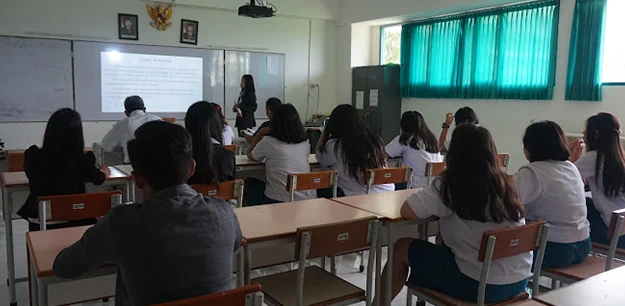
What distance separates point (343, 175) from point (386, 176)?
1.36 feet

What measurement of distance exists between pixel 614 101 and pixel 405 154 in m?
2.78

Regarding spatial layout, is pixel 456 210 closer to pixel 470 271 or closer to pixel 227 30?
pixel 470 271

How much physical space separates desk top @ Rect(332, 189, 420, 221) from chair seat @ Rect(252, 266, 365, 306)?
14.7 inches

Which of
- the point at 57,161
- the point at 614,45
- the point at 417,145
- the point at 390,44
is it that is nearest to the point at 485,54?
the point at 614,45

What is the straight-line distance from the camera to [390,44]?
8586 millimetres

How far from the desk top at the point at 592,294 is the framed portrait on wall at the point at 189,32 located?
6820 mm

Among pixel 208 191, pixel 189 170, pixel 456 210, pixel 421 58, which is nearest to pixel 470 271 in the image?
pixel 456 210

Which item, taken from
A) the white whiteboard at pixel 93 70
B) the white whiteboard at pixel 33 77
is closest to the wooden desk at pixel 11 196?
the white whiteboard at pixel 33 77

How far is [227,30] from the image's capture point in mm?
7805

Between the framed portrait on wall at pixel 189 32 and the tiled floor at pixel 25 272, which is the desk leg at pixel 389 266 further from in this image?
the framed portrait on wall at pixel 189 32

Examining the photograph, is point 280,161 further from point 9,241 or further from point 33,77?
point 33,77

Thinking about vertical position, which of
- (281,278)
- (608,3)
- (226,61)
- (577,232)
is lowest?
(281,278)

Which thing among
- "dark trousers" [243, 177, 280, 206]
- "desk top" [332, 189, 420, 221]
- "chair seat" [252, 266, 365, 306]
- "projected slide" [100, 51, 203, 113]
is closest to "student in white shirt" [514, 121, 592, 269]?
"desk top" [332, 189, 420, 221]

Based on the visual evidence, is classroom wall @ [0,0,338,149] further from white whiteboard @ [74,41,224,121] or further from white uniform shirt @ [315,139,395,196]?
white uniform shirt @ [315,139,395,196]
